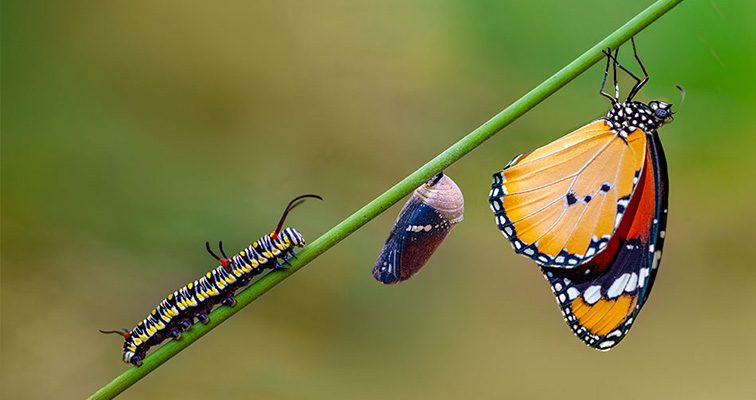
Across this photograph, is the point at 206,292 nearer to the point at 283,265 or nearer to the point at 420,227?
the point at 283,265

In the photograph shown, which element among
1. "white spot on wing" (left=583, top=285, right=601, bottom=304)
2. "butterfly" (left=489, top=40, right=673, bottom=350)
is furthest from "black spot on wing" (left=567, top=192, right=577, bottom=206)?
"white spot on wing" (left=583, top=285, right=601, bottom=304)

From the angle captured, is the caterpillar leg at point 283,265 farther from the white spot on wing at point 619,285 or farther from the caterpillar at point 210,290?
the white spot on wing at point 619,285

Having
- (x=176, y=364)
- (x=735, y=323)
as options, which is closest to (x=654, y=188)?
(x=176, y=364)

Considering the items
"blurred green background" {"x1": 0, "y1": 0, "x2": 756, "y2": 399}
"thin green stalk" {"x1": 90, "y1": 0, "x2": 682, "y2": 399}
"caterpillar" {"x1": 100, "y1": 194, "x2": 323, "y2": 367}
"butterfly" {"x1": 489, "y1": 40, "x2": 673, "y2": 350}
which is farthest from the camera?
"blurred green background" {"x1": 0, "y1": 0, "x2": 756, "y2": 399}

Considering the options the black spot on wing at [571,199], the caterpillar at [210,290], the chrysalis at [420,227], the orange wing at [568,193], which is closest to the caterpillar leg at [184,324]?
the caterpillar at [210,290]

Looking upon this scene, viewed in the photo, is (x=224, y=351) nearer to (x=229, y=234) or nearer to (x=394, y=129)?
(x=229, y=234)

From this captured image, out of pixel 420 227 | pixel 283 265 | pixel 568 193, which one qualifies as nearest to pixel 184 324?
pixel 283 265

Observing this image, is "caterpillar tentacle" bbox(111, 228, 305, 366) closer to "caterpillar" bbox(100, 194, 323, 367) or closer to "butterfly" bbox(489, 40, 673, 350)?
"caterpillar" bbox(100, 194, 323, 367)

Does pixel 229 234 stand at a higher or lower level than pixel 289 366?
higher
